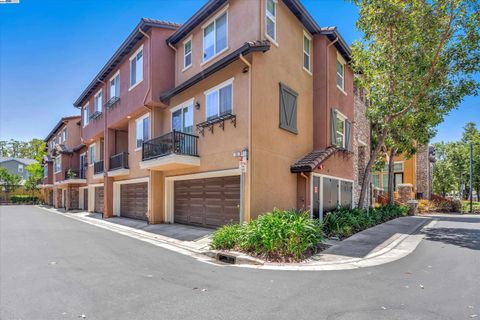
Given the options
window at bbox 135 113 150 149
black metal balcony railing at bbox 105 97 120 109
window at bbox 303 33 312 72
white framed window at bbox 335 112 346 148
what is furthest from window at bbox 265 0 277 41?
black metal balcony railing at bbox 105 97 120 109

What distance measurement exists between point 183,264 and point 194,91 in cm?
837

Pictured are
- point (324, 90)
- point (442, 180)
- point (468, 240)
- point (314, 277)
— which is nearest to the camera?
point (314, 277)

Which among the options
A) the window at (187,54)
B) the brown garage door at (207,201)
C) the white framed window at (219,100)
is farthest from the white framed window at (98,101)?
the white framed window at (219,100)

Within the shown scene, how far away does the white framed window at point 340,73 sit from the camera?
1636 centimetres

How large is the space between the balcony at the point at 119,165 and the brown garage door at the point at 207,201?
15.7 feet

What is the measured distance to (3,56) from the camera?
13.5 meters

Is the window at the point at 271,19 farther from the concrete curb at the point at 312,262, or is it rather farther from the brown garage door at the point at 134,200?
the brown garage door at the point at 134,200

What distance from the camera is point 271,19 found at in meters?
12.0

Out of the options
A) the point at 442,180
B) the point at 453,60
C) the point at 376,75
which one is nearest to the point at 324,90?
the point at 376,75

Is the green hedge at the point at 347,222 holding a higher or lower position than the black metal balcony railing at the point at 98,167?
lower

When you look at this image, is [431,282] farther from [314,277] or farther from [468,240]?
[468,240]

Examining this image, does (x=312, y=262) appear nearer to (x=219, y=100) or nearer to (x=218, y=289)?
(x=218, y=289)

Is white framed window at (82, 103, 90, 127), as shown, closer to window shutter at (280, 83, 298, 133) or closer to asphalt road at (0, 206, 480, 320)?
asphalt road at (0, 206, 480, 320)

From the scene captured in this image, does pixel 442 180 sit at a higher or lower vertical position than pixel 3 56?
lower
